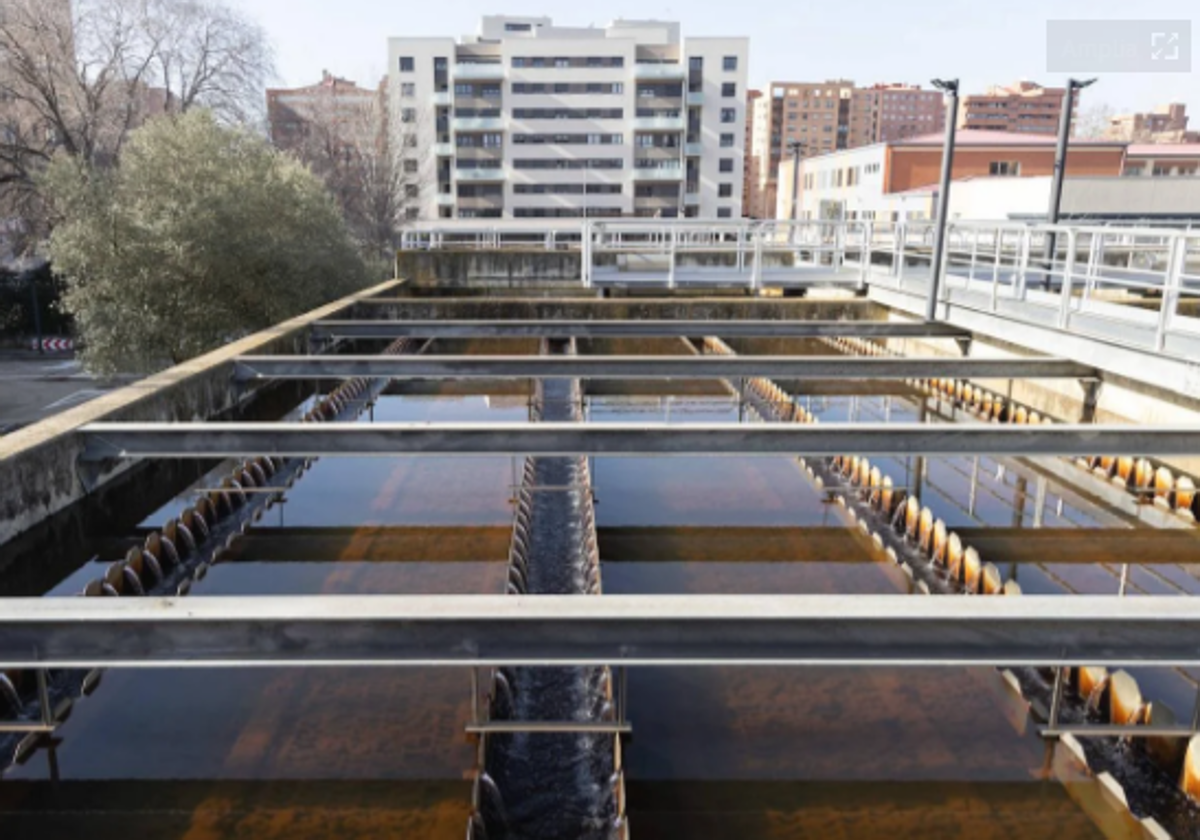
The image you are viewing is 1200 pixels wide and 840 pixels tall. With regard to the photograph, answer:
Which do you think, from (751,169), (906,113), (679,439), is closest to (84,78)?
(679,439)

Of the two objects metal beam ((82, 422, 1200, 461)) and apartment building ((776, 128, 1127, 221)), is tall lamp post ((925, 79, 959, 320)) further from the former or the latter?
apartment building ((776, 128, 1127, 221))

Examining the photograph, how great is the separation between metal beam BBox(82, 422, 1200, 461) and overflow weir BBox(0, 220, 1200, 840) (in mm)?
25

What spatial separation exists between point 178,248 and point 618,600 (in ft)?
62.3

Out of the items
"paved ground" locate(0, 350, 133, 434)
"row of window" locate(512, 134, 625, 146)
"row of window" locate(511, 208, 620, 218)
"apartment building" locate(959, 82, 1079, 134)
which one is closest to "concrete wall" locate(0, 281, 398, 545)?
"paved ground" locate(0, 350, 133, 434)

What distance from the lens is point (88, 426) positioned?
7992mm

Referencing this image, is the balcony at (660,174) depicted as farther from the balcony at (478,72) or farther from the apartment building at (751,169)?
the apartment building at (751,169)

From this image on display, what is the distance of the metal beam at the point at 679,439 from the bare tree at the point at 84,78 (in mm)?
26608

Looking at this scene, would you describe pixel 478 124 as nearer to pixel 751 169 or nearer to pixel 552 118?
pixel 552 118

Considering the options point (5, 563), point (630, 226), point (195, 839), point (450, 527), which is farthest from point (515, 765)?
point (630, 226)

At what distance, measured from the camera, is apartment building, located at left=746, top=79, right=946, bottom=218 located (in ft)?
399

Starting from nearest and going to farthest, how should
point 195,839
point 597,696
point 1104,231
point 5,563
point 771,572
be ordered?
point 195,839, point 597,696, point 5,563, point 771,572, point 1104,231

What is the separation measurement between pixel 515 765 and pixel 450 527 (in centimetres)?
403

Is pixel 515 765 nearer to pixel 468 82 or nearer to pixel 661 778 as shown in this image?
pixel 661 778

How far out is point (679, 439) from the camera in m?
7.26
